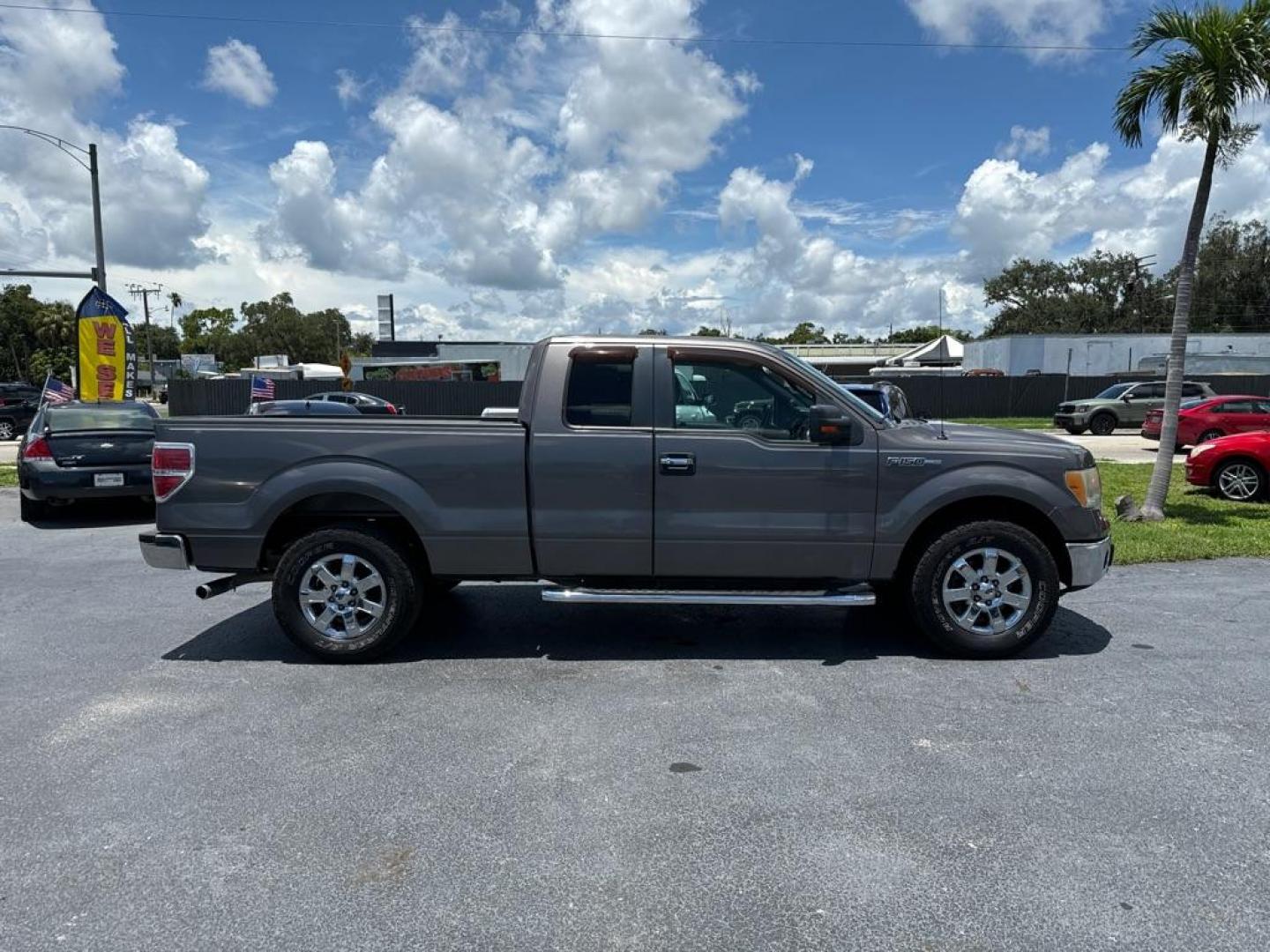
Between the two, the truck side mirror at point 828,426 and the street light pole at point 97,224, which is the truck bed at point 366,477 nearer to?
the truck side mirror at point 828,426

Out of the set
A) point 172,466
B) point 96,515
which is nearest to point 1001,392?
point 96,515

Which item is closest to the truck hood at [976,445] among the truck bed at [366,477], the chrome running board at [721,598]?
the chrome running board at [721,598]

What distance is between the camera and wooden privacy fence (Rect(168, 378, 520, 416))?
3694 centimetres

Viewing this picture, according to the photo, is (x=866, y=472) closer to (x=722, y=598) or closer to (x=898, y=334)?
(x=722, y=598)

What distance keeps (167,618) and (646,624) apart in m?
3.44

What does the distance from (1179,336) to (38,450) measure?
13141 mm

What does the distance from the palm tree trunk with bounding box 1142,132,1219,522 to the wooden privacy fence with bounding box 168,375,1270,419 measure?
80.3ft

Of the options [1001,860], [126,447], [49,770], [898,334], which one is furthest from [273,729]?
[898,334]

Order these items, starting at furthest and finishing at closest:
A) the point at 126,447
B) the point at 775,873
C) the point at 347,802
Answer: the point at 126,447
the point at 347,802
the point at 775,873

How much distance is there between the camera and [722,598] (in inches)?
201

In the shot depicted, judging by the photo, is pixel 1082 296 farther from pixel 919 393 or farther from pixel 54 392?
pixel 54 392

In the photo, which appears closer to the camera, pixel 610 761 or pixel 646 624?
pixel 610 761

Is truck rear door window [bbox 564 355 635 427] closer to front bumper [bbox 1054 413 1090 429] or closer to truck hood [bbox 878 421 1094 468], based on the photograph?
truck hood [bbox 878 421 1094 468]

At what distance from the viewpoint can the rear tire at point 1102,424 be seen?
2656 centimetres
